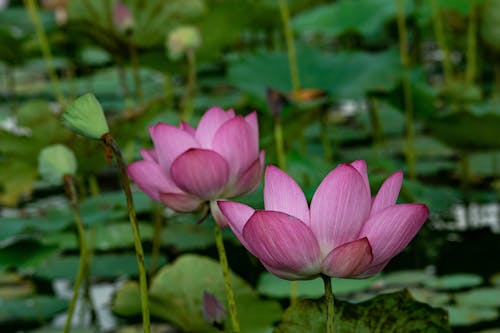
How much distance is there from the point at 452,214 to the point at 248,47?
2.12m

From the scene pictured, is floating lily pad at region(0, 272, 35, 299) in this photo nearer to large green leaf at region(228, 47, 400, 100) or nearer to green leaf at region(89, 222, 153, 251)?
green leaf at region(89, 222, 153, 251)

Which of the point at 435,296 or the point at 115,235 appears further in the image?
the point at 115,235

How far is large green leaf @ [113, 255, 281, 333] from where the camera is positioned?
1.05 meters

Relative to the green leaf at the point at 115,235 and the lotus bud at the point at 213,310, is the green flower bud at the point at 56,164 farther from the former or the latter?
the green leaf at the point at 115,235

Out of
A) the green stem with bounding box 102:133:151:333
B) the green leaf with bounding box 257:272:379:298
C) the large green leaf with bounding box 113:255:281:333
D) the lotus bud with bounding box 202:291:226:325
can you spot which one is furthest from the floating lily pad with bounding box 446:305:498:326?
the green stem with bounding box 102:133:151:333

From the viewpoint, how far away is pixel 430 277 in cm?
131

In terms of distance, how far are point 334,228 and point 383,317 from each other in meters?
0.18

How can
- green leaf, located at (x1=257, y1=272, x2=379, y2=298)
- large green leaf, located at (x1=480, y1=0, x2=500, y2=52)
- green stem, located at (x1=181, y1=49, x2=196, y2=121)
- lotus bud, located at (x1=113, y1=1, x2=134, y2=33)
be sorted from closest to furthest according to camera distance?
green leaf, located at (x1=257, y1=272, x2=379, y2=298)
green stem, located at (x1=181, y1=49, x2=196, y2=121)
lotus bud, located at (x1=113, y1=1, x2=134, y2=33)
large green leaf, located at (x1=480, y1=0, x2=500, y2=52)

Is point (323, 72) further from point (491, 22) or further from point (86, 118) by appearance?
point (86, 118)

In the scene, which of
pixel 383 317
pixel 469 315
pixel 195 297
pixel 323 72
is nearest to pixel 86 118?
pixel 383 317

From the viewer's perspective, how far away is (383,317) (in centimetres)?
68

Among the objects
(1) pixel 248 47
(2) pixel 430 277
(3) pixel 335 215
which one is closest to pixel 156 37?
(2) pixel 430 277

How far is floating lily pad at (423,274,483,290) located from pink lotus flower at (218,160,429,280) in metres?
0.75

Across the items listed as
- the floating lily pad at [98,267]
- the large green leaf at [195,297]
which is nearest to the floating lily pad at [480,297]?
the large green leaf at [195,297]
